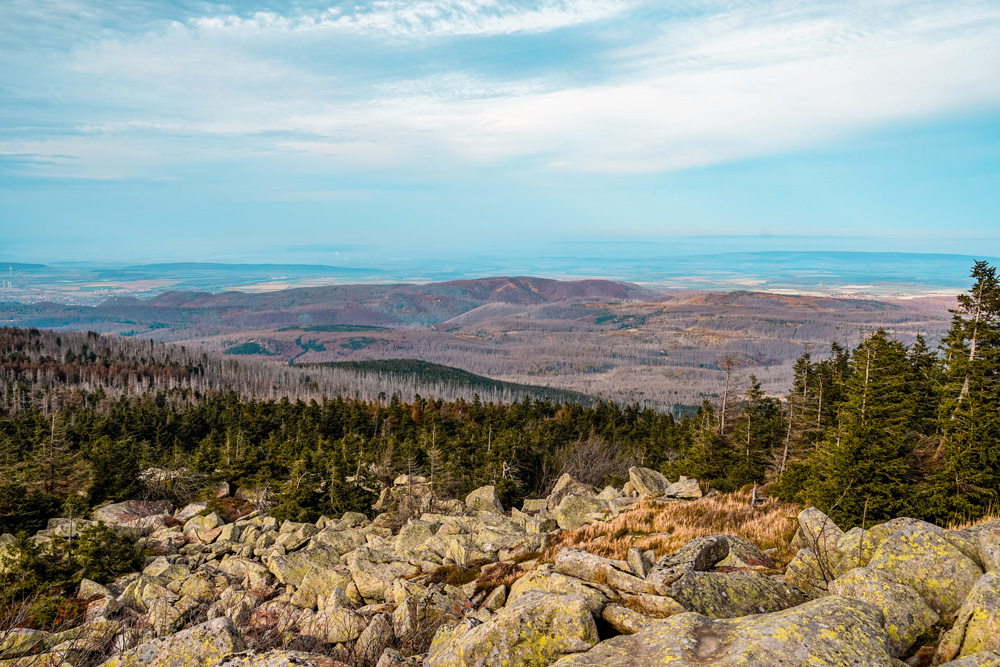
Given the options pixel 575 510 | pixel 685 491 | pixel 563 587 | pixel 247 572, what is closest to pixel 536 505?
pixel 575 510

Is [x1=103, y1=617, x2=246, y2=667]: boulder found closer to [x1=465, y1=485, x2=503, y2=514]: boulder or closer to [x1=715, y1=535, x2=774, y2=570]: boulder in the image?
[x1=715, y1=535, x2=774, y2=570]: boulder

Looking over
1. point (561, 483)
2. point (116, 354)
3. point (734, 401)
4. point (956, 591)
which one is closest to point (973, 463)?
point (956, 591)

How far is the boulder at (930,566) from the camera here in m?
9.84

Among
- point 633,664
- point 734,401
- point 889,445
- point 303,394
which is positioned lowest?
point 303,394

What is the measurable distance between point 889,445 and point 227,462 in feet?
199

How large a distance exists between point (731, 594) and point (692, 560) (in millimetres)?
1599

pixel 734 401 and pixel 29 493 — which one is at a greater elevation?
pixel 734 401

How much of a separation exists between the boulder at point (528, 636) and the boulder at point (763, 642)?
798 mm

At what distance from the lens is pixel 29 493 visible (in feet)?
167

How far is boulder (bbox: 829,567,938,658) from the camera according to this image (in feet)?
27.5

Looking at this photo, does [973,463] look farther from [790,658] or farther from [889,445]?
[790,658]

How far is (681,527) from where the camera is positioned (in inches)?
909

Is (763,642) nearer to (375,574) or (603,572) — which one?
(603,572)

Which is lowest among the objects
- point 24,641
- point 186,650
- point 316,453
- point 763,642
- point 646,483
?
point 316,453
